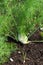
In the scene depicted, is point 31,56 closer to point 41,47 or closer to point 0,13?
point 41,47

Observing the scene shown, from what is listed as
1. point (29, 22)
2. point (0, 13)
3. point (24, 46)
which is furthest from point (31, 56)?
point (0, 13)

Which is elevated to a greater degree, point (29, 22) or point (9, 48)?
point (29, 22)

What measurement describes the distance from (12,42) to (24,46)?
166 mm

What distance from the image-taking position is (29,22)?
304cm

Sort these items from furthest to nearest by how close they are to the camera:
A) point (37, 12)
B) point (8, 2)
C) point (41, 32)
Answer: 1. point (41, 32)
2. point (37, 12)
3. point (8, 2)

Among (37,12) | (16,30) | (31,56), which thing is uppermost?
(37,12)

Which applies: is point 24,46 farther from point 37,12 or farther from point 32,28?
point 37,12

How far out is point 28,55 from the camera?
2.97 meters

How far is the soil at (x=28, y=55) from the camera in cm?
287

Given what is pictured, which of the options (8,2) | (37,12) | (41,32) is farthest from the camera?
(41,32)

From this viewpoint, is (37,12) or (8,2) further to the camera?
(37,12)

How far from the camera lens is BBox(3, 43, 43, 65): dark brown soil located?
2867mm

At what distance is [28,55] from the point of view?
117 inches

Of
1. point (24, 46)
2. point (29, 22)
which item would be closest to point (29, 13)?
point (29, 22)
